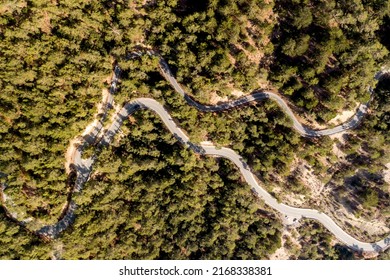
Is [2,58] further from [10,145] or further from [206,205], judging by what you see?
[206,205]

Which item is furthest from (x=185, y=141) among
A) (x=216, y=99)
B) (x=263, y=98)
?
(x=263, y=98)

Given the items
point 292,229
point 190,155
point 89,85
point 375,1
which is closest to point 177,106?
point 190,155


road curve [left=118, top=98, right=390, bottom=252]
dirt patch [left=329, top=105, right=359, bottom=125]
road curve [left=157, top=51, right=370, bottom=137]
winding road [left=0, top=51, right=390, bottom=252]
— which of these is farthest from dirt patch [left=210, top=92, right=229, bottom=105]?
dirt patch [left=329, top=105, right=359, bottom=125]

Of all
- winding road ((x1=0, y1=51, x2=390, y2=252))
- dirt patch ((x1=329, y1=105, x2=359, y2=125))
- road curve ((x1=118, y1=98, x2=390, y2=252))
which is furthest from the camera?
dirt patch ((x1=329, y1=105, x2=359, y2=125))

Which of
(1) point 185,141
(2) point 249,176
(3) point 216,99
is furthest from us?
(2) point 249,176

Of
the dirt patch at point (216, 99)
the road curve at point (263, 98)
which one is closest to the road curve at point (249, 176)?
the road curve at point (263, 98)

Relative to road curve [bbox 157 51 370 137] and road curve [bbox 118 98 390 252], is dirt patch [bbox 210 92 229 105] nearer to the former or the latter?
road curve [bbox 157 51 370 137]

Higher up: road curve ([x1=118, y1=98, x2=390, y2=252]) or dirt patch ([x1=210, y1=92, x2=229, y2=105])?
dirt patch ([x1=210, y1=92, x2=229, y2=105])

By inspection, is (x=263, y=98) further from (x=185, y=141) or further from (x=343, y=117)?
(x=185, y=141)
